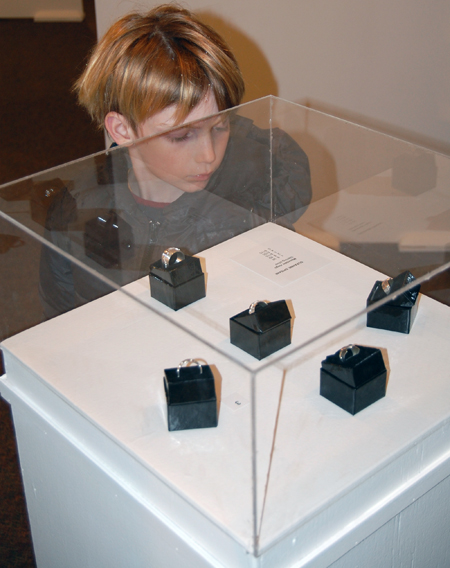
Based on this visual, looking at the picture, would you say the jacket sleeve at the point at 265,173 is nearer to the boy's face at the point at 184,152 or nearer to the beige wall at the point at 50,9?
the boy's face at the point at 184,152

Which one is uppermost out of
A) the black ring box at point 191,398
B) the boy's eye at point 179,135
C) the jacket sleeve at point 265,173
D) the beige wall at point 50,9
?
the boy's eye at point 179,135

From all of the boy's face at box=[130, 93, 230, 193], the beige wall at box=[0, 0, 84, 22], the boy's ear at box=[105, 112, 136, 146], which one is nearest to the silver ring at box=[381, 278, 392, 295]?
the boy's face at box=[130, 93, 230, 193]

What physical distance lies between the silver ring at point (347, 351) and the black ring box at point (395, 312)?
0.09 m

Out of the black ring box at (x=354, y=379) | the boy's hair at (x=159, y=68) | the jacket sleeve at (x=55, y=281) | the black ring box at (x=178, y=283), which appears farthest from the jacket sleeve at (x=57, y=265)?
the black ring box at (x=354, y=379)

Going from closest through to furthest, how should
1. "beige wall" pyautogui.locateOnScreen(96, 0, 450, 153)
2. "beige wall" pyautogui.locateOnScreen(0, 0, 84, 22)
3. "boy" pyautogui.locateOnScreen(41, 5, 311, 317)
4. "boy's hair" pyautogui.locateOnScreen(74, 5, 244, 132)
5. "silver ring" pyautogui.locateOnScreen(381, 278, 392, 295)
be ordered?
"silver ring" pyautogui.locateOnScreen(381, 278, 392, 295) → "boy" pyautogui.locateOnScreen(41, 5, 311, 317) → "boy's hair" pyautogui.locateOnScreen(74, 5, 244, 132) → "beige wall" pyautogui.locateOnScreen(96, 0, 450, 153) → "beige wall" pyautogui.locateOnScreen(0, 0, 84, 22)

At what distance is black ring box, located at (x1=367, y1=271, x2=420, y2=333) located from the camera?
87 centimetres

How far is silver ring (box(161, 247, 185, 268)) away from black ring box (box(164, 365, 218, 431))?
20cm

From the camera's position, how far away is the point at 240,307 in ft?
2.95

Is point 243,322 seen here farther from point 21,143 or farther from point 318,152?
point 21,143

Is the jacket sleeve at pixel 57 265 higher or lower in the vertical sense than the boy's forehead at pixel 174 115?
lower

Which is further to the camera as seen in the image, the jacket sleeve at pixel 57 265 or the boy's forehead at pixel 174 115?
the boy's forehead at pixel 174 115

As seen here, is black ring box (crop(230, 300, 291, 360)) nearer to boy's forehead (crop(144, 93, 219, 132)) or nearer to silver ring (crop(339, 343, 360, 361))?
silver ring (crop(339, 343, 360, 361))

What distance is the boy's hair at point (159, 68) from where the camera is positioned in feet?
3.65

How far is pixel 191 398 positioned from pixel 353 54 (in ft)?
5.02
